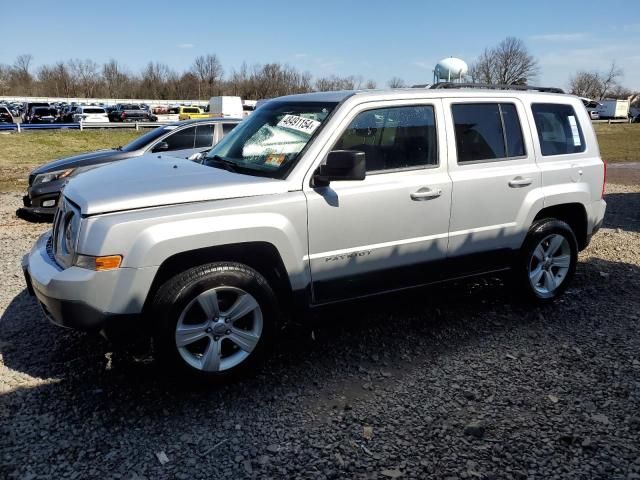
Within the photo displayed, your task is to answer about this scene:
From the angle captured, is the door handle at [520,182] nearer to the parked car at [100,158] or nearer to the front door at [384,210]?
the front door at [384,210]

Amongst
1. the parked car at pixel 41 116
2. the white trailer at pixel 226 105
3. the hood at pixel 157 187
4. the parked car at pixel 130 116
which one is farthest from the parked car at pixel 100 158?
the white trailer at pixel 226 105

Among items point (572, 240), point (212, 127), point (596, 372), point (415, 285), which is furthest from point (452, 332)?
A: point (212, 127)

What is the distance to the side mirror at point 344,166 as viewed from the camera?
3287 mm

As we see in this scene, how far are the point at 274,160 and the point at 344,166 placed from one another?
0.62 metres

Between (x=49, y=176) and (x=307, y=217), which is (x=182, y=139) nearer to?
(x=49, y=176)

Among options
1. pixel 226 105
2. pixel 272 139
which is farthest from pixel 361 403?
pixel 226 105

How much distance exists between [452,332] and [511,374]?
73 cm

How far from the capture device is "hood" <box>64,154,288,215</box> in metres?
3.08

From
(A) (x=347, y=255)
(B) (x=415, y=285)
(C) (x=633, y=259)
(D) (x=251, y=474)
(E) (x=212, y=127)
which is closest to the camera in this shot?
(D) (x=251, y=474)

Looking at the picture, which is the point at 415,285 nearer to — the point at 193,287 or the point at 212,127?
the point at 193,287

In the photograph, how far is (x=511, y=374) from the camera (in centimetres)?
368

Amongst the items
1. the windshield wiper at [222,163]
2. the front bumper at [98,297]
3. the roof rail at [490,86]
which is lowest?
the front bumper at [98,297]

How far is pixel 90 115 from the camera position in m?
36.1

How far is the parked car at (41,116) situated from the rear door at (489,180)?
1505 inches
